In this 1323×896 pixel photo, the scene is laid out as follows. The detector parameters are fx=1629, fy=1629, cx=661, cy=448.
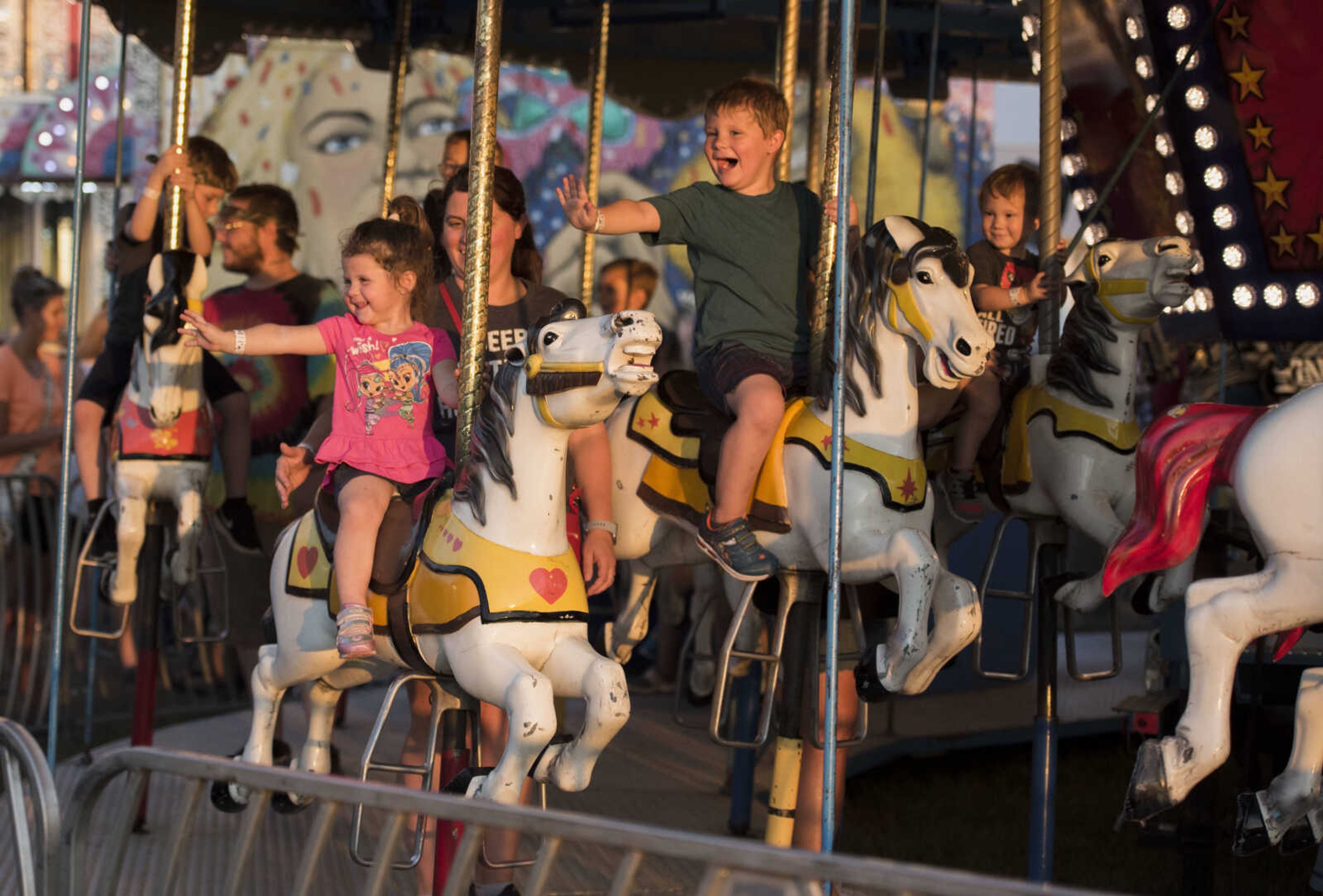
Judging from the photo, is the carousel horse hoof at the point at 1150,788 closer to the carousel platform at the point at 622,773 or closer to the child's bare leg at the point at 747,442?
the child's bare leg at the point at 747,442

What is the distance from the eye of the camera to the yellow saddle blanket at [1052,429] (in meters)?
4.42

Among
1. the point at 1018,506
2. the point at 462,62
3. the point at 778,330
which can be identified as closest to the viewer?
the point at 778,330

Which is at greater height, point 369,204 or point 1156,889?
point 369,204

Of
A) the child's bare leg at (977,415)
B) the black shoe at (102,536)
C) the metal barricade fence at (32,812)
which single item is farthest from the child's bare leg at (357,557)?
the black shoe at (102,536)

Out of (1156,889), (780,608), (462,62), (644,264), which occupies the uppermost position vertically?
(462,62)

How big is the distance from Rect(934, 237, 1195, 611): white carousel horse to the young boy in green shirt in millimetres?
752

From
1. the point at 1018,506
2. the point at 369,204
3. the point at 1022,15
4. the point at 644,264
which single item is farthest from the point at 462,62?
the point at 1018,506

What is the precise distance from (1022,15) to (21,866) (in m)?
4.01

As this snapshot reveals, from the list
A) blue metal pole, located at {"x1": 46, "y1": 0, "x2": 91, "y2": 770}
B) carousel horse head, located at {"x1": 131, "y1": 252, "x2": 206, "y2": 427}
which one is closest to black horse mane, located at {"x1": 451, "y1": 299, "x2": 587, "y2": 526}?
blue metal pole, located at {"x1": 46, "y1": 0, "x2": 91, "y2": 770}

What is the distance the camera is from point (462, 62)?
14023 millimetres

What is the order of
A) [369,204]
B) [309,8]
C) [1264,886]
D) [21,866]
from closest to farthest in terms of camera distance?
[21,866] → [1264,886] → [309,8] → [369,204]

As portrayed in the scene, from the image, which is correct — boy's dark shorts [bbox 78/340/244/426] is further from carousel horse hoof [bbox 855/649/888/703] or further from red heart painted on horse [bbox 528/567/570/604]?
carousel horse hoof [bbox 855/649/888/703]

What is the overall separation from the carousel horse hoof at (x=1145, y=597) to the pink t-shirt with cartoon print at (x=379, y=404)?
1781 millimetres

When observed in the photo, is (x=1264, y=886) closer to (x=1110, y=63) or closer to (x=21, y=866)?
(x=1110, y=63)
